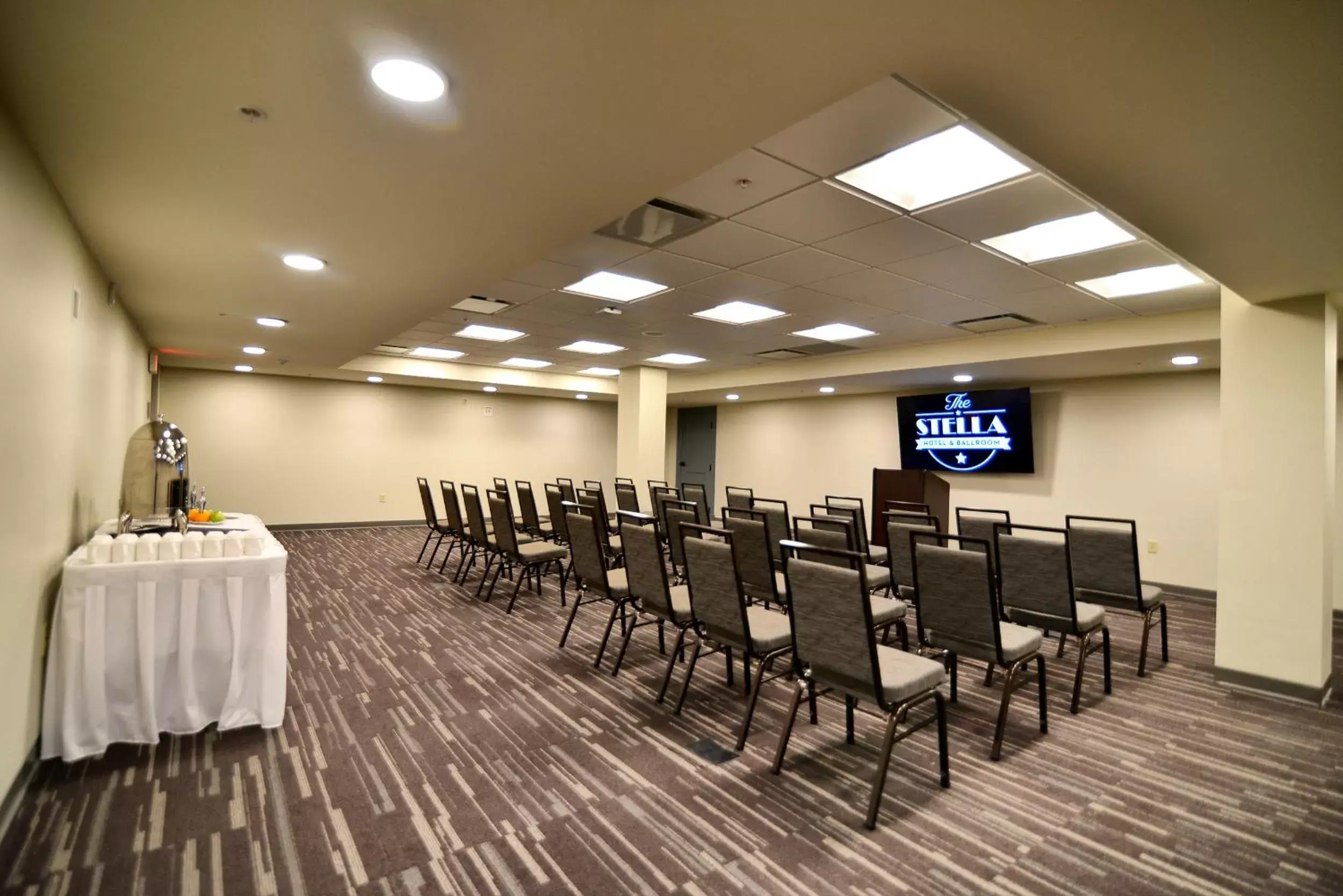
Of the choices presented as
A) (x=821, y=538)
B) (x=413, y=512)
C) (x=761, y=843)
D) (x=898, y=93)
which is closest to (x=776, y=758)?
(x=761, y=843)

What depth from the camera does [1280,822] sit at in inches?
96.3

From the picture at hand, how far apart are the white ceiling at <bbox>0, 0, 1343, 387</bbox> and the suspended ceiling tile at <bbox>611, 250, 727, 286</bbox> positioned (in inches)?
11.7

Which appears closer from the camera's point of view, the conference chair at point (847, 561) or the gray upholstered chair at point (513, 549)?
the conference chair at point (847, 561)

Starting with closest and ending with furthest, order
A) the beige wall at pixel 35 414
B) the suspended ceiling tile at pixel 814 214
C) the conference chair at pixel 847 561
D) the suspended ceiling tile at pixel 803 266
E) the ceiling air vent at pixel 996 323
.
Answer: the beige wall at pixel 35 414 < the suspended ceiling tile at pixel 814 214 < the conference chair at pixel 847 561 < the suspended ceiling tile at pixel 803 266 < the ceiling air vent at pixel 996 323

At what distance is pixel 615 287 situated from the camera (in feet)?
16.2

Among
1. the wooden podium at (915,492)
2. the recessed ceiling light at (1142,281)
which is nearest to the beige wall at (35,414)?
the recessed ceiling light at (1142,281)

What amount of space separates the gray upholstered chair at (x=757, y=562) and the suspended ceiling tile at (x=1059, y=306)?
2.62m

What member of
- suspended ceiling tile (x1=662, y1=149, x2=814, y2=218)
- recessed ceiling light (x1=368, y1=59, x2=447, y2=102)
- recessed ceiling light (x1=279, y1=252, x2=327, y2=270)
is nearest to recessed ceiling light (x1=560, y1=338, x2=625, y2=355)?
recessed ceiling light (x1=279, y1=252, x2=327, y2=270)

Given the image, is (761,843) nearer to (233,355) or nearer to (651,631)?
(651,631)

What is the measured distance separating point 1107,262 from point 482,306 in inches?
184

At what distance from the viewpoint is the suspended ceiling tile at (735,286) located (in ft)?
14.6

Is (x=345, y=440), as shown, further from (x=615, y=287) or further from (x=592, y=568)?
(x=592, y=568)

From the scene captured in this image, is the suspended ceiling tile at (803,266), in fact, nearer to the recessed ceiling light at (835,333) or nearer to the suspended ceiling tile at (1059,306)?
the suspended ceiling tile at (1059,306)

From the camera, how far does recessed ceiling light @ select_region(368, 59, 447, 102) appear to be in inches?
67.0
